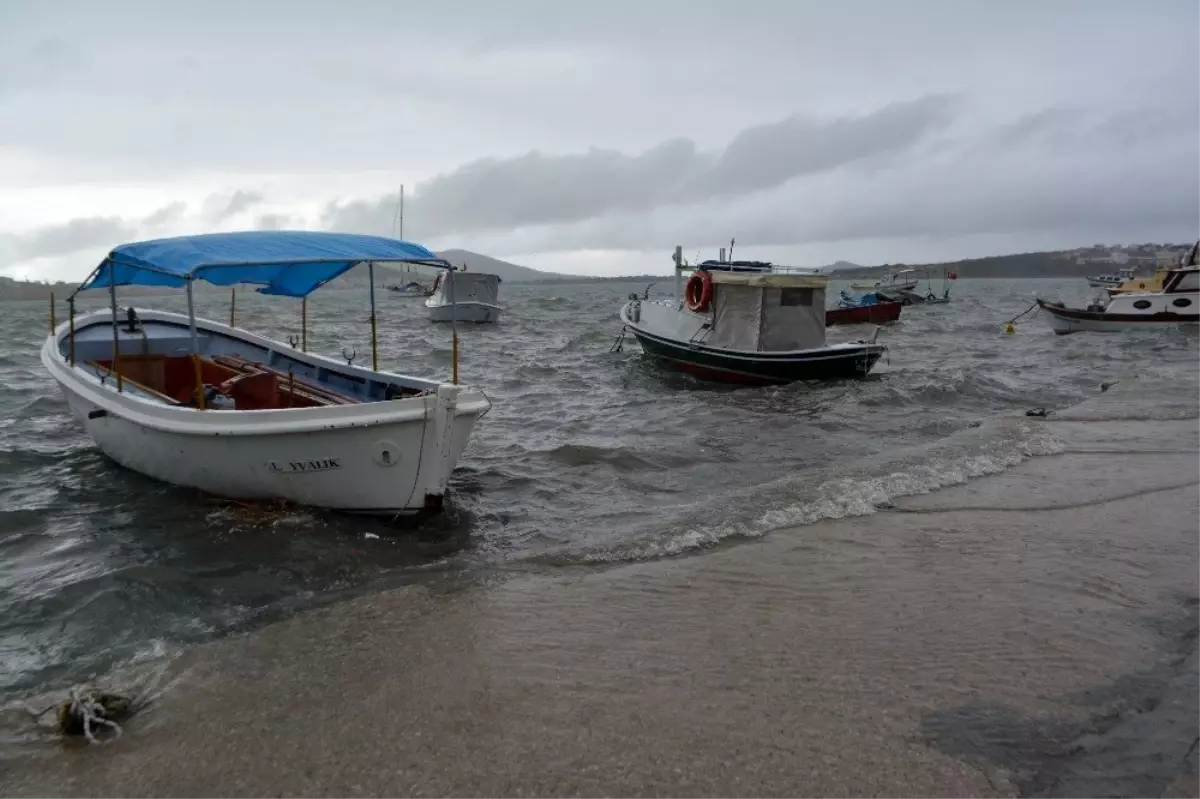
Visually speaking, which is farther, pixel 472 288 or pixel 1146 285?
pixel 472 288

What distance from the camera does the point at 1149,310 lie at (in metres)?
31.9

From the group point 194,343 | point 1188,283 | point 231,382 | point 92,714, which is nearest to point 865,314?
point 1188,283

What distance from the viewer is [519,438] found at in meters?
12.6

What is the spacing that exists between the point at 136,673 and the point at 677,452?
7.62m

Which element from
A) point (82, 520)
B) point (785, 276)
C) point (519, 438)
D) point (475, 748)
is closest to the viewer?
point (475, 748)

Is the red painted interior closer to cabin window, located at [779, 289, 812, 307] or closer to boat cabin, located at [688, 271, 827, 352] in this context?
boat cabin, located at [688, 271, 827, 352]

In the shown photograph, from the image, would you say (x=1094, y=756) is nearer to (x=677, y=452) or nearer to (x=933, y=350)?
(x=677, y=452)

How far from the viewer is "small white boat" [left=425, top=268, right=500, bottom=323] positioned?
3991 cm

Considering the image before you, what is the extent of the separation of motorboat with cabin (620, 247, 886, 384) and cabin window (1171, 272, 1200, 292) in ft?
67.9

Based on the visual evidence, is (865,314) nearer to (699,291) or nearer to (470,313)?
(470,313)

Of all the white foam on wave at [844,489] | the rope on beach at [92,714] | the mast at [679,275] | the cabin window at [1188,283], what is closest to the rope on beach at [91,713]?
the rope on beach at [92,714]

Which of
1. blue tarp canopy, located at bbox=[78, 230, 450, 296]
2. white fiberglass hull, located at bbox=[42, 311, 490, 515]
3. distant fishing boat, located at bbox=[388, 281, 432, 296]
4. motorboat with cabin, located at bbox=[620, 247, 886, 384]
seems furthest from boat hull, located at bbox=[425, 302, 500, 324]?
distant fishing boat, located at bbox=[388, 281, 432, 296]

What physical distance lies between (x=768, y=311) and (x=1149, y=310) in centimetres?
2189

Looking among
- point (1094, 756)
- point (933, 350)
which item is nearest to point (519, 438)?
point (1094, 756)
